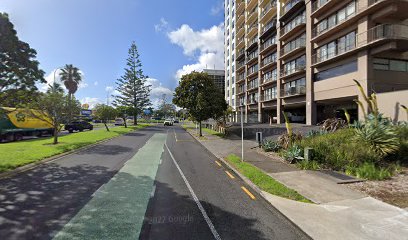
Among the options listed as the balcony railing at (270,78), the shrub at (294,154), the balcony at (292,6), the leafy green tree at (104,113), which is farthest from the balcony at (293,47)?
the leafy green tree at (104,113)

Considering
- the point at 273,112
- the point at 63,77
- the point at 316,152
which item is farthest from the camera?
the point at 63,77

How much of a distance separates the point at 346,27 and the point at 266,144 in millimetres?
17531

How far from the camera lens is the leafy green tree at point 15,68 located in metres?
9.77

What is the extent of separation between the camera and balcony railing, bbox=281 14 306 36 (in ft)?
105

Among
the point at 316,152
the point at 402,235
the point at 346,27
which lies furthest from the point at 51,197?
the point at 346,27

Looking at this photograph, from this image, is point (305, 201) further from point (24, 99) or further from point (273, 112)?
point (273, 112)

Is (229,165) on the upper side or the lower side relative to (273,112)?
lower

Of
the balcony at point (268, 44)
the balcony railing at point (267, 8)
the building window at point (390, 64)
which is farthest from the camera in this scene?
the balcony railing at point (267, 8)

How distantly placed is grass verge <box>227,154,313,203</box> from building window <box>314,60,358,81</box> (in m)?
19.2

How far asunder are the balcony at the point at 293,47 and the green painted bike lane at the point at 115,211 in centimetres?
3002

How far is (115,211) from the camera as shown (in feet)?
19.6

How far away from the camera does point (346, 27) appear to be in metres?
24.2

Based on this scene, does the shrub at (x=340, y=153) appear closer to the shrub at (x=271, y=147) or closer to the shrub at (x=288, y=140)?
the shrub at (x=288, y=140)

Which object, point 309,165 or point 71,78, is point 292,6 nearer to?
point 309,165
